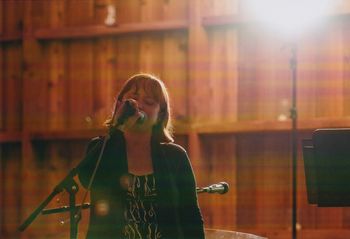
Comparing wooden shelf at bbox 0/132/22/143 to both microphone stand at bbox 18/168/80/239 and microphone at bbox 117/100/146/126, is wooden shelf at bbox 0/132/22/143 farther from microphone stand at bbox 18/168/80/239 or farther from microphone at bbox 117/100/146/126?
microphone at bbox 117/100/146/126

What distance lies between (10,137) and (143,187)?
2.93 m

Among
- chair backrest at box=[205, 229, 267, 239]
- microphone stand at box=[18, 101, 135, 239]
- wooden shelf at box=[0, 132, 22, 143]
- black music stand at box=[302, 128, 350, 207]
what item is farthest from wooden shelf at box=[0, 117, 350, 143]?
microphone stand at box=[18, 101, 135, 239]

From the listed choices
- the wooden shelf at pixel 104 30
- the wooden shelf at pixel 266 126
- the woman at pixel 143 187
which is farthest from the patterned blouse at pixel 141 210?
the wooden shelf at pixel 104 30

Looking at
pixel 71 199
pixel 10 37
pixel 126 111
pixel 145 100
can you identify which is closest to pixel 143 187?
pixel 145 100

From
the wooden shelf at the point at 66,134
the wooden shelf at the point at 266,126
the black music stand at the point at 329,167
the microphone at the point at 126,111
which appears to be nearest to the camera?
the microphone at the point at 126,111

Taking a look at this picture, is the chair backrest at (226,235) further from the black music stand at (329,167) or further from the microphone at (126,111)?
the microphone at (126,111)

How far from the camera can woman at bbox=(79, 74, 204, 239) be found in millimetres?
2920

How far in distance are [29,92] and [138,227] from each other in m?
2.95

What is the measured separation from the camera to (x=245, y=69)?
494 cm

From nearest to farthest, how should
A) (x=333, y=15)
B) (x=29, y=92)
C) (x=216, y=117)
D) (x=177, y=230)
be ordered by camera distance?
(x=177, y=230) < (x=333, y=15) < (x=216, y=117) < (x=29, y=92)

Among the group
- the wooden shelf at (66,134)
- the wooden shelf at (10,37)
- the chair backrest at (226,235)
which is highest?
the wooden shelf at (10,37)

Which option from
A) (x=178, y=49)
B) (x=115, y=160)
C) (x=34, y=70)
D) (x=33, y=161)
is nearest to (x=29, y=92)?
(x=34, y=70)

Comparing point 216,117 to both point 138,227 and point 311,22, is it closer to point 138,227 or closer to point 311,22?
point 311,22

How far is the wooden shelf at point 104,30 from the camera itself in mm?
5156
